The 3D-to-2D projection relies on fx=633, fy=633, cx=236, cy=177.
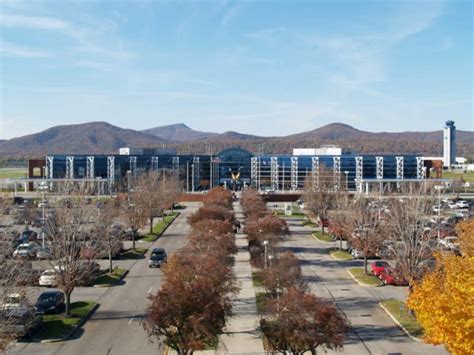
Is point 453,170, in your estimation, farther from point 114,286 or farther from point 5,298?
point 5,298

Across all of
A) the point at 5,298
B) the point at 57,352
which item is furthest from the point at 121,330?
the point at 5,298

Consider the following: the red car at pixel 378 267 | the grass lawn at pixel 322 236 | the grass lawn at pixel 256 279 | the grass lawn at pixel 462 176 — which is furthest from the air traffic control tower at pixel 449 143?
the grass lawn at pixel 256 279

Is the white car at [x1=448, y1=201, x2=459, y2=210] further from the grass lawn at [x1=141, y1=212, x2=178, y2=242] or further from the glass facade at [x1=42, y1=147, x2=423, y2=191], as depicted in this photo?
the grass lawn at [x1=141, y1=212, x2=178, y2=242]

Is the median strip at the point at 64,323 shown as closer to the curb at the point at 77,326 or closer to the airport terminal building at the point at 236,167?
the curb at the point at 77,326

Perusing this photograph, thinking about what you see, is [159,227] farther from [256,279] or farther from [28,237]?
[256,279]

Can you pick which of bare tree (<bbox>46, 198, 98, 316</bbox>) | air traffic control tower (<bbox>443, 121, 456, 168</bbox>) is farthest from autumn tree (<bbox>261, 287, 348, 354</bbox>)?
air traffic control tower (<bbox>443, 121, 456, 168</bbox>)
